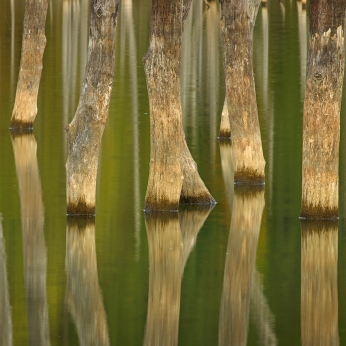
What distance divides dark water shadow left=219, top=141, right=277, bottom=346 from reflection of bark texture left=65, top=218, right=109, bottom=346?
1016mm

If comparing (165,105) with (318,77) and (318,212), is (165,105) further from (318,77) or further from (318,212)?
(318,212)

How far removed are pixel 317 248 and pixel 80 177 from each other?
2.74m

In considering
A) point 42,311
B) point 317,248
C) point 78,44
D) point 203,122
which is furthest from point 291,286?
point 78,44

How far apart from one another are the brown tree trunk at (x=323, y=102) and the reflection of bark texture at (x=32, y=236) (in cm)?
299

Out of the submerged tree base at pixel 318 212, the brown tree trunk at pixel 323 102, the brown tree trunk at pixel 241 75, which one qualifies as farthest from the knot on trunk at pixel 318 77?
the brown tree trunk at pixel 241 75

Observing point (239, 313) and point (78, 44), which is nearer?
point (239, 313)

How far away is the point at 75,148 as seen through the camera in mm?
13164

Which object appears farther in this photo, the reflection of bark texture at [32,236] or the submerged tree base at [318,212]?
the submerged tree base at [318,212]

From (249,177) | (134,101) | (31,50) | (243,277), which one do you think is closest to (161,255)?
(243,277)

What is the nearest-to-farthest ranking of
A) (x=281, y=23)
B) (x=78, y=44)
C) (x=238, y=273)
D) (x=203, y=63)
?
(x=238, y=273), (x=203, y=63), (x=78, y=44), (x=281, y=23)

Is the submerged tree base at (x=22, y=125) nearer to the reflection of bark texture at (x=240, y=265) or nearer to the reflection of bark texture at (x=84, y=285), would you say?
the reflection of bark texture at (x=240, y=265)

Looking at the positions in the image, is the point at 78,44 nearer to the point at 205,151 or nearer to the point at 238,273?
the point at 205,151

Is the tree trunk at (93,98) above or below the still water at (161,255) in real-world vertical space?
above

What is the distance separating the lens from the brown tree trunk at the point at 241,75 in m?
14.7
